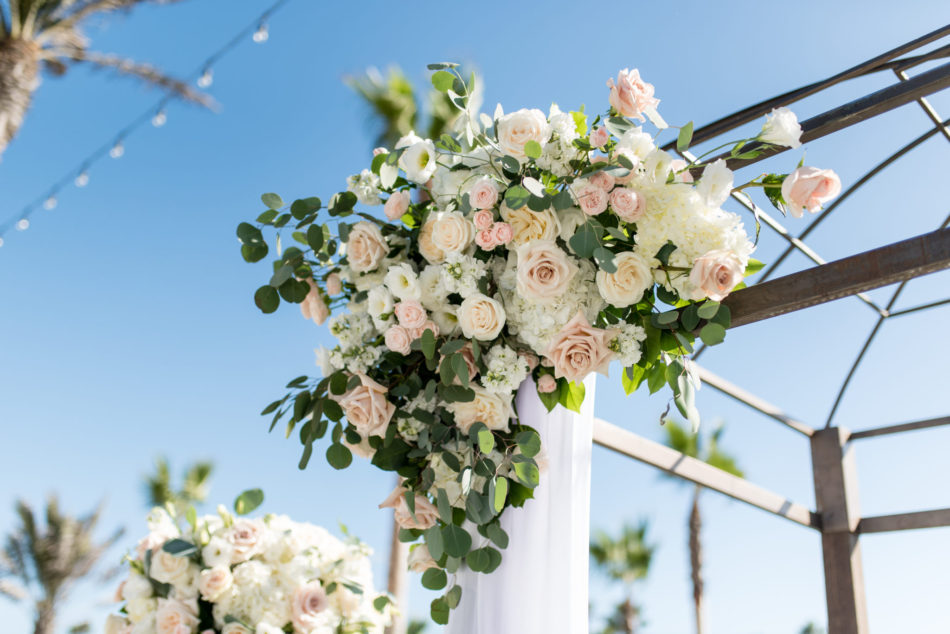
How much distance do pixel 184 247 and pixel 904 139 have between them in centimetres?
1431

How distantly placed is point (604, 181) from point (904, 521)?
210 cm

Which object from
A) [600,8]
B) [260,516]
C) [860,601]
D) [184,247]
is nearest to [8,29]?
[600,8]

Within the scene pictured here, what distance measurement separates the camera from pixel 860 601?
8.39 ft

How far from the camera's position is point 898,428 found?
2830 mm

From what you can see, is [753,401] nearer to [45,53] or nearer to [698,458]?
[45,53]

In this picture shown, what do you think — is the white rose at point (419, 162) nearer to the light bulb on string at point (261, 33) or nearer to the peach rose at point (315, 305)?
the peach rose at point (315, 305)

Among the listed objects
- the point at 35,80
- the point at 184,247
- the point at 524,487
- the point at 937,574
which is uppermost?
the point at 184,247

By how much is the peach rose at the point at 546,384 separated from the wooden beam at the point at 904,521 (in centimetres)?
Answer: 189

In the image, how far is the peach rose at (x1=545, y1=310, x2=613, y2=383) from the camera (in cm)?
116

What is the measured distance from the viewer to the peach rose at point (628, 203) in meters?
1.17

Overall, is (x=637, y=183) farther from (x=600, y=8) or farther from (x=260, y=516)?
(x=600, y=8)

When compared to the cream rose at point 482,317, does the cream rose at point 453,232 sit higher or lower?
higher

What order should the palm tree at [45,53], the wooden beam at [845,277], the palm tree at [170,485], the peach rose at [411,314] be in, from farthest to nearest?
1. the palm tree at [170,485]
2. the palm tree at [45,53]
3. the peach rose at [411,314]
4. the wooden beam at [845,277]

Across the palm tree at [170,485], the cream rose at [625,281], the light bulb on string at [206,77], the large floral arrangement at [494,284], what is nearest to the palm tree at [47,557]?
the palm tree at [170,485]
